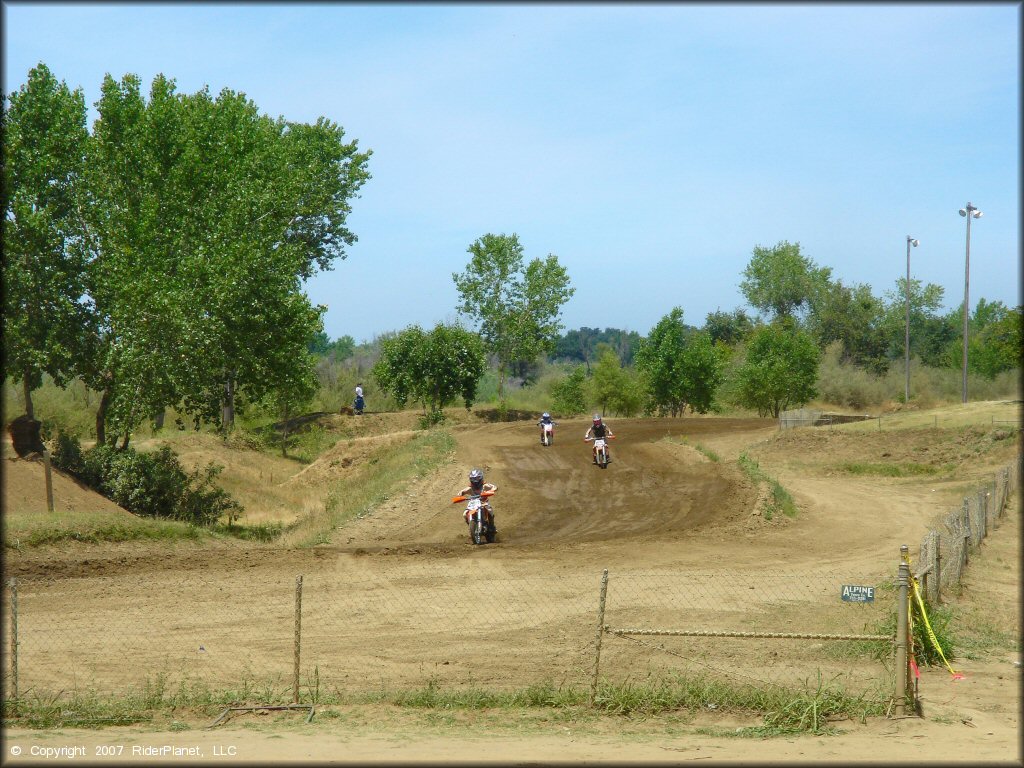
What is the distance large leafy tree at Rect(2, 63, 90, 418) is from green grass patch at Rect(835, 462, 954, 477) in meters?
28.7

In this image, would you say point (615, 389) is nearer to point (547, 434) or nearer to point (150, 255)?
point (547, 434)

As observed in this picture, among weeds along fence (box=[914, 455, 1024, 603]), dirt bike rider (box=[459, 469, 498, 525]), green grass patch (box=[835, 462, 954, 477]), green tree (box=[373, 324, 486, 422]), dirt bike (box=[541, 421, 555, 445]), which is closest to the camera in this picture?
weeds along fence (box=[914, 455, 1024, 603])

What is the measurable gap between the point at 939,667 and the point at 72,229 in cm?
2620

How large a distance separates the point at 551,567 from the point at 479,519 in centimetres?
285

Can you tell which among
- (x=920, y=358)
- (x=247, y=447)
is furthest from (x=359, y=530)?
(x=920, y=358)

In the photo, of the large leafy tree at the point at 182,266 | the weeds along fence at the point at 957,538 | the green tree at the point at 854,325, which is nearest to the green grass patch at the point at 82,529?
the large leafy tree at the point at 182,266

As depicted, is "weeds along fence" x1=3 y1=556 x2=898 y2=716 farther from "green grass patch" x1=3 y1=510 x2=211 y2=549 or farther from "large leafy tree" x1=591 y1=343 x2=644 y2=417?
"large leafy tree" x1=591 y1=343 x2=644 y2=417

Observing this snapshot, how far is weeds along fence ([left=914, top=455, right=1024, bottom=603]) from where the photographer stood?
50.2 ft

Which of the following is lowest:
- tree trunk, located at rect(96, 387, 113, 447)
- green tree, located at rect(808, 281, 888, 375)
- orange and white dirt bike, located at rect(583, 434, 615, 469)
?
orange and white dirt bike, located at rect(583, 434, 615, 469)

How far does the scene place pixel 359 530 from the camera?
78.5 ft

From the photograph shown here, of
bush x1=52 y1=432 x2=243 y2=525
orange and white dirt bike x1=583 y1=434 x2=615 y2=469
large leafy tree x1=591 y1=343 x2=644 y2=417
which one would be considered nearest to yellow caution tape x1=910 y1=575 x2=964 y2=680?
orange and white dirt bike x1=583 y1=434 x2=615 y2=469

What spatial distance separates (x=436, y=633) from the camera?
1423 cm

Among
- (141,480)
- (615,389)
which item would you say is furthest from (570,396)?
(141,480)

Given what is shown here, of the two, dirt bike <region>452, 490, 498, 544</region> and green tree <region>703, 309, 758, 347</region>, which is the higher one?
green tree <region>703, 309, 758, 347</region>
